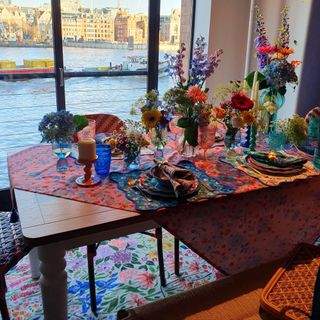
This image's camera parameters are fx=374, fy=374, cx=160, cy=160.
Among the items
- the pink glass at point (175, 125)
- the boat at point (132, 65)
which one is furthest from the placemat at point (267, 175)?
the boat at point (132, 65)

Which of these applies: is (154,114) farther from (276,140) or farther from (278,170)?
(276,140)

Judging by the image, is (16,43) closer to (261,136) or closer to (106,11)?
(106,11)

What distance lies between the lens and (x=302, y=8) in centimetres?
280

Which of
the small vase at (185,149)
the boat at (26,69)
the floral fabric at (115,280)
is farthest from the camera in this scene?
the boat at (26,69)

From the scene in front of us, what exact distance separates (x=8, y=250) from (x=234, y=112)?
118 centimetres

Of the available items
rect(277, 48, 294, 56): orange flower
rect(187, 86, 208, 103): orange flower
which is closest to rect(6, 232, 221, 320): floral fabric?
rect(187, 86, 208, 103): orange flower

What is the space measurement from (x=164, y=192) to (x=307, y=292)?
61 centimetres

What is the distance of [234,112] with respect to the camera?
1.76 m

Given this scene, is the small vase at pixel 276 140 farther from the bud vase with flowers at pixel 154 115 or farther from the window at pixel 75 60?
the window at pixel 75 60

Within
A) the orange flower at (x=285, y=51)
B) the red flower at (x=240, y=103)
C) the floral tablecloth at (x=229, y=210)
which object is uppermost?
the orange flower at (x=285, y=51)

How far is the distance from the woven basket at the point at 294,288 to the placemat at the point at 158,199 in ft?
1.20

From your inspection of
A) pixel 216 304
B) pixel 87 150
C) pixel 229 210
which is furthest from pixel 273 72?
pixel 216 304

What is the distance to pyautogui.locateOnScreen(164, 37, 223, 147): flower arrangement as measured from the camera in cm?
167

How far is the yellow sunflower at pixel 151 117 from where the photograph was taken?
1.63 m
